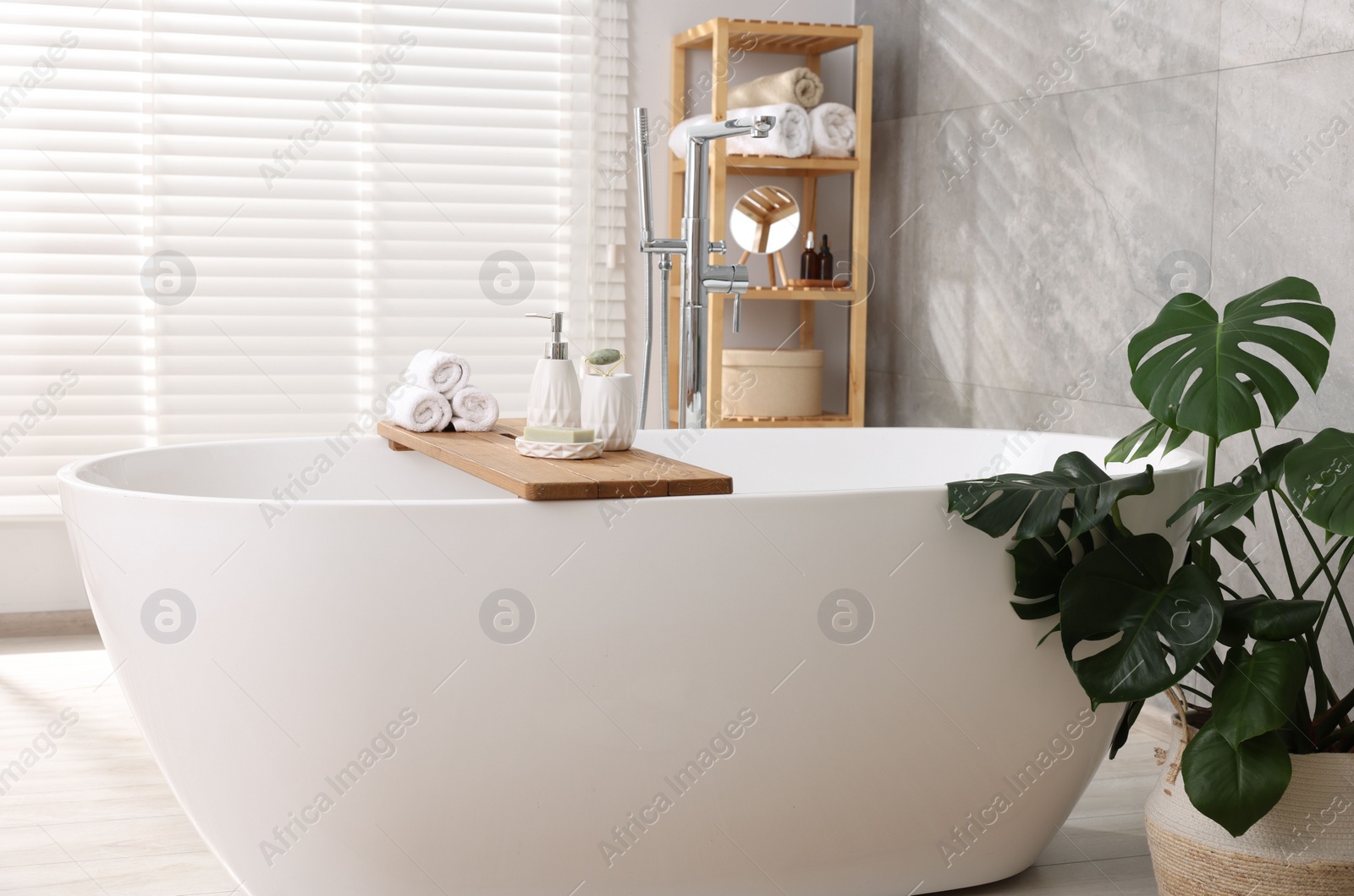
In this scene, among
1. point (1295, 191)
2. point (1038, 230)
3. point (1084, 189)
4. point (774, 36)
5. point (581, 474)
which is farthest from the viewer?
point (774, 36)

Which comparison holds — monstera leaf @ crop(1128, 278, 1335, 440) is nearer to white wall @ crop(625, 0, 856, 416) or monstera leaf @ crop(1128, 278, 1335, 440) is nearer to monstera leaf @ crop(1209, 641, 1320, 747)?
monstera leaf @ crop(1209, 641, 1320, 747)

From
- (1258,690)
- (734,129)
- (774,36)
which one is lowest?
(1258,690)

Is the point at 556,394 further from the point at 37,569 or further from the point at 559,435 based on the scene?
the point at 37,569

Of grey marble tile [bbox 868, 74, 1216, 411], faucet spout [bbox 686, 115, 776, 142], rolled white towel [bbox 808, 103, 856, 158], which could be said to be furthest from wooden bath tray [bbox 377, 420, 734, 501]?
rolled white towel [bbox 808, 103, 856, 158]

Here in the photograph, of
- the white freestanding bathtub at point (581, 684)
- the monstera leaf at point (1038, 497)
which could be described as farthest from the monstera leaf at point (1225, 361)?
the white freestanding bathtub at point (581, 684)

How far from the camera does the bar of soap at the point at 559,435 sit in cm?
A: 188

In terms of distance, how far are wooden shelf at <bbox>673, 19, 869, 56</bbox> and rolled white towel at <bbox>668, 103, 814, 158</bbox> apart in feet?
0.67

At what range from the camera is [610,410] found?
6.53 feet

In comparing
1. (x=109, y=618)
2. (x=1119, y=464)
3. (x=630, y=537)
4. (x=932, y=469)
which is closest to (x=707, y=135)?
(x=932, y=469)

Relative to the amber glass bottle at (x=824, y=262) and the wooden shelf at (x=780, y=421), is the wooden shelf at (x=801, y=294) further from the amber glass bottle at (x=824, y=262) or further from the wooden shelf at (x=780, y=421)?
the wooden shelf at (x=780, y=421)

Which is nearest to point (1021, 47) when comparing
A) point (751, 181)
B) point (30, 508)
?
point (751, 181)

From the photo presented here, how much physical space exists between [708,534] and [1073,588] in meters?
0.47

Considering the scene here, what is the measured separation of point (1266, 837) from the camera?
1.65 m

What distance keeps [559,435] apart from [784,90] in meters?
1.71
